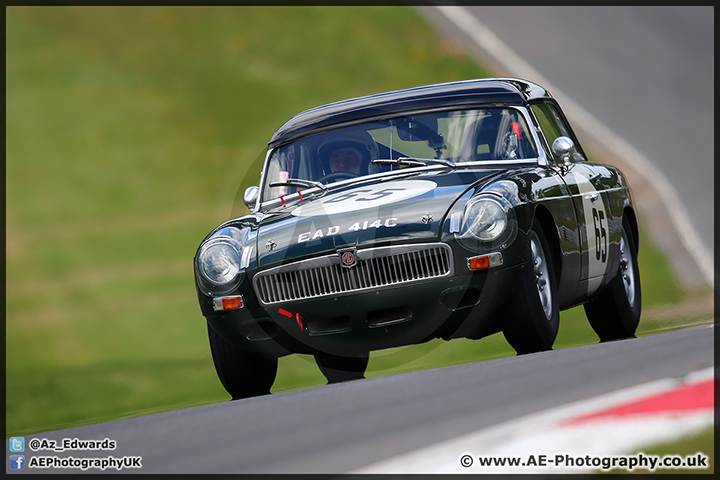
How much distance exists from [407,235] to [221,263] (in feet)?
3.89

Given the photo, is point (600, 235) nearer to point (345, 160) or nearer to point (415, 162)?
point (415, 162)

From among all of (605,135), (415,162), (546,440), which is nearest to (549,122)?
(415,162)

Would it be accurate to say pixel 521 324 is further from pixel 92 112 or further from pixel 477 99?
pixel 92 112

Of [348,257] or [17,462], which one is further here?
[348,257]

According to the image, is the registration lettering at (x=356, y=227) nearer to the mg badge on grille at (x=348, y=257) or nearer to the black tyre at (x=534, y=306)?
the mg badge on grille at (x=348, y=257)

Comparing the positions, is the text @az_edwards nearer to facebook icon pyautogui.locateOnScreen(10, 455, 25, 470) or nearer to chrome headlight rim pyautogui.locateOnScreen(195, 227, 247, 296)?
facebook icon pyautogui.locateOnScreen(10, 455, 25, 470)

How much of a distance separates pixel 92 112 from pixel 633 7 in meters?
15.8

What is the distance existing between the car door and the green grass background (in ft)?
24.0

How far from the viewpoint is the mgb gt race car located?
528cm

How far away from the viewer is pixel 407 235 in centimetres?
527

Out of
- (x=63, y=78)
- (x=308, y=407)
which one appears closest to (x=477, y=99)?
(x=308, y=407)

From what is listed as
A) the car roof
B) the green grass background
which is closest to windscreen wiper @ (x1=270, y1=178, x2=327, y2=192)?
the car roof

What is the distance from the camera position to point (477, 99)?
6582 mm

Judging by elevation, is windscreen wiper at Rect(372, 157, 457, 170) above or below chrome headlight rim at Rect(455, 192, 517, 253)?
above
